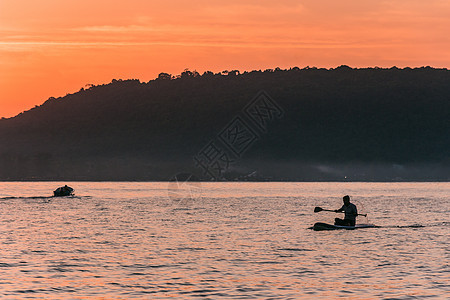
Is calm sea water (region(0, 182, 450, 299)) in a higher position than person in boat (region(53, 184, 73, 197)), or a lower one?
lower

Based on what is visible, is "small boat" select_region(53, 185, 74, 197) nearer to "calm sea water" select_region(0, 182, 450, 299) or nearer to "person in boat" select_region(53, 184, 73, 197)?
"person in boat" select_region(53, 184, 73, 197)

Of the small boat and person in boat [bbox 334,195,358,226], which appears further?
the small boat

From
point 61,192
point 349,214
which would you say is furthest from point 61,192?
point 349,214

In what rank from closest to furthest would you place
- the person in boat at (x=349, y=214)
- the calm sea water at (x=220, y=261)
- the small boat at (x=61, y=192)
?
the calm sea water at (x=220, y=261) < the person in boat at (x=349, y=214) < the small boat at (x=61, y=192)

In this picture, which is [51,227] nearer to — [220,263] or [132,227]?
[132,227]

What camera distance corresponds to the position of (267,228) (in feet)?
216

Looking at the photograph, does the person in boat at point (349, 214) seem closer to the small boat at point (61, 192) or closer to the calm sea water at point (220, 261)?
the calm sea water at point (220, 261)

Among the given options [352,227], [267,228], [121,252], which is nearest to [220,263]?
[121,252]

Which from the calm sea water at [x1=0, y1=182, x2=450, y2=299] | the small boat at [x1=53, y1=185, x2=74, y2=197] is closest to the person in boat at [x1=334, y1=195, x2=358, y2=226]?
the calm sea water at [x1=0, y1=182, x2=450, y2=299]

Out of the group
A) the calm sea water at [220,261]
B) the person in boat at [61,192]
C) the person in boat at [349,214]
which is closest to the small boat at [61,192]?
the person in boat at [61,192]

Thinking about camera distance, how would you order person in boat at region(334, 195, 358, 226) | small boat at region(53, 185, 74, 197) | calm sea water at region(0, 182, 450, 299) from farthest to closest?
small boat at region(53, 185, 74, 197), person in boat at region(334, 195, 358, 226), calm sea water at region(0, 182, 450, 299)

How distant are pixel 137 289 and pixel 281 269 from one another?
8175 mm

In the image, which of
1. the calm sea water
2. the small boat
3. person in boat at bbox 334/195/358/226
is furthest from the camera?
the small boat

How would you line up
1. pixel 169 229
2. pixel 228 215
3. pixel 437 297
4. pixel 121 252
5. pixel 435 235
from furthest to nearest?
pixel 228 215 < pixel 169 229 < pixel 435 235 < pixel 121 252 < pixel 437 297
